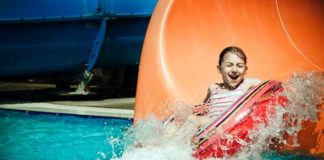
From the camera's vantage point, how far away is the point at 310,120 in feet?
12.4

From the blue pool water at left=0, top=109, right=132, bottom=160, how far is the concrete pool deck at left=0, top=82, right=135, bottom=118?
7 cm

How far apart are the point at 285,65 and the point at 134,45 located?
3272 millimetres

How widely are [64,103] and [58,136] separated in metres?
1.79

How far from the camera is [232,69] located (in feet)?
13.0

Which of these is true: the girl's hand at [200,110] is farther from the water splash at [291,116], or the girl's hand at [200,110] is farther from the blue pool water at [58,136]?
the blue pool water at [58,136]

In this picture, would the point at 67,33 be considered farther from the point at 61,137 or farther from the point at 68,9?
the point at 61,137

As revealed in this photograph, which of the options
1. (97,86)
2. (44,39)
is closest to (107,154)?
(44,39)

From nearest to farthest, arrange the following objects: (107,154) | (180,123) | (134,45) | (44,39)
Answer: (180,123) < (107,154) < (44,39) < (134,45)

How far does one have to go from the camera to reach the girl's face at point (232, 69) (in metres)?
3.94

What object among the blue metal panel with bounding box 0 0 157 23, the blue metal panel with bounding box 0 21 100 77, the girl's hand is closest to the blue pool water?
the girl's hand

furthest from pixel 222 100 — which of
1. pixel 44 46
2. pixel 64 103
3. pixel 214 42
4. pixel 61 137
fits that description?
pixel 44 46

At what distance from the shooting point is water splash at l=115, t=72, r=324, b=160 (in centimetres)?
338

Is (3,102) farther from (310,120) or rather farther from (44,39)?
(310,120)

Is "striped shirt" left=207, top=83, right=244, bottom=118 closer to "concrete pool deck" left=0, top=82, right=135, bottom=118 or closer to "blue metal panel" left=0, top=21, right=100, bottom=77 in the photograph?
"concrete pool deck" left=0, top=82, right=135, bottom=118
